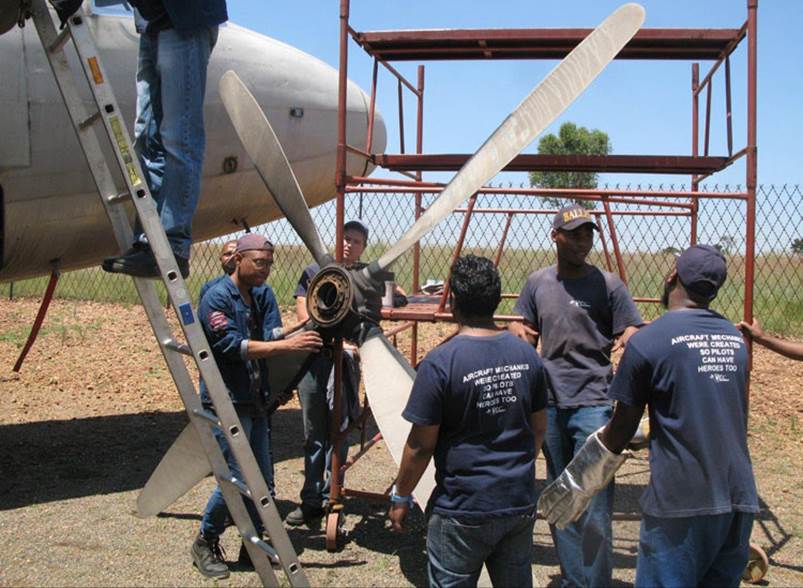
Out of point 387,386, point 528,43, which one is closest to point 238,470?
point 387,386

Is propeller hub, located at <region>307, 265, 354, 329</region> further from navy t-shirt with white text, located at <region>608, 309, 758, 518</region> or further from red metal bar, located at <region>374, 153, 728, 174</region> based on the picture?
navy t-shirt with white text, located at <region>608, 309, 758, 518</region>

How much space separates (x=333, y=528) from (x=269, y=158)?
2363 mm

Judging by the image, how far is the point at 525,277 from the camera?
12.9 metres

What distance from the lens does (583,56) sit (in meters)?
4.13

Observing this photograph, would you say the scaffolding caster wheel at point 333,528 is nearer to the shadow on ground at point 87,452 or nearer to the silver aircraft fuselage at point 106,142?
the shadow on ground at point 87,452

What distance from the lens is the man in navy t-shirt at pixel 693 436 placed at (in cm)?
314

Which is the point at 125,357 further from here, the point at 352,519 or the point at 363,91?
the point at 352,519

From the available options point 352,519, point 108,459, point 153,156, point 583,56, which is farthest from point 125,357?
point 583,56

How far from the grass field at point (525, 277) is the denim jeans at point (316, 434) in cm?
335

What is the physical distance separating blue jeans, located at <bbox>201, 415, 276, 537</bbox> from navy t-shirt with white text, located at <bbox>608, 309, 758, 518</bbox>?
8.01 feet

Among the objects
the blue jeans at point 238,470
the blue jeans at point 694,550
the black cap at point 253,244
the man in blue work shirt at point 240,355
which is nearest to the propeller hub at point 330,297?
the man in blue work shirt at point 240,355

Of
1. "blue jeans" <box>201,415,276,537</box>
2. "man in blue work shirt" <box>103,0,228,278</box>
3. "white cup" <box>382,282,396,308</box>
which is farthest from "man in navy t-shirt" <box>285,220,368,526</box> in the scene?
"man in blue work shirt" <box>103,0,228,278</box>

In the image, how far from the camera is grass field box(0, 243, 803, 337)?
38.1ft

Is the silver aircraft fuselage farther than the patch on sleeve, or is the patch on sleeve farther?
the silver aircraft fuselage
